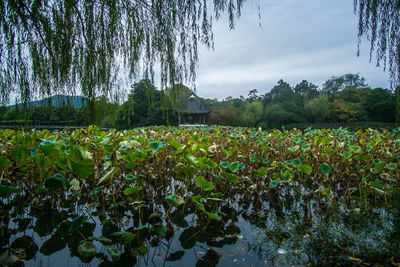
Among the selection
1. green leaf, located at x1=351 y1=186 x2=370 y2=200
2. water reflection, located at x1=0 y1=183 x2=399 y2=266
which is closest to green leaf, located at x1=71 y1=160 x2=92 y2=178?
water reflection, located at x1=0 y1=183 x2=399 y2=266

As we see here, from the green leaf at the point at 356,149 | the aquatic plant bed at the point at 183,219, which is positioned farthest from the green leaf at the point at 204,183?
the green leaf at the point at 356,149

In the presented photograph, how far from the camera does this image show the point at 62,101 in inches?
42.4

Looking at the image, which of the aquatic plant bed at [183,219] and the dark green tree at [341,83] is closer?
the aquatic plant bed at [183,219]

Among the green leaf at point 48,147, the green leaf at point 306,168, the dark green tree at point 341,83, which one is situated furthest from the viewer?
the dark green tree at point 341,83

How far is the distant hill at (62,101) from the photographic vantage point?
1054mm

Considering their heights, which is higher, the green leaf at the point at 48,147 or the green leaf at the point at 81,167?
the green leaf at the point at 48,147

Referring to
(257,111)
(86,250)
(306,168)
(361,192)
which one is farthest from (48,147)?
(257,111)

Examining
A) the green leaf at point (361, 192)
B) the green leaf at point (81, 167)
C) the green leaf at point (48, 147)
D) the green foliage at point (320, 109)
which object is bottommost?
A: the green leaf at point (361, 192)

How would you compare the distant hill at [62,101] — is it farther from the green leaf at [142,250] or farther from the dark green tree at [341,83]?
the dark green tree at [341,83]

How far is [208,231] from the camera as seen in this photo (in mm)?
1374

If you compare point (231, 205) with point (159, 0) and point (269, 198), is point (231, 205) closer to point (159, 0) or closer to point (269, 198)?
point (269, 198)

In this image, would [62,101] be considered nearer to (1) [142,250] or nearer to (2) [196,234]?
(1) [142,250]

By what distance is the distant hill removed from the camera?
3.46 ft

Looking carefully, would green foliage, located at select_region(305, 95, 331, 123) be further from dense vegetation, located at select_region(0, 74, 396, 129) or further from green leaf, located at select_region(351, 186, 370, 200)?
green leaf, located at select_region(351, 186, 370, 200)
